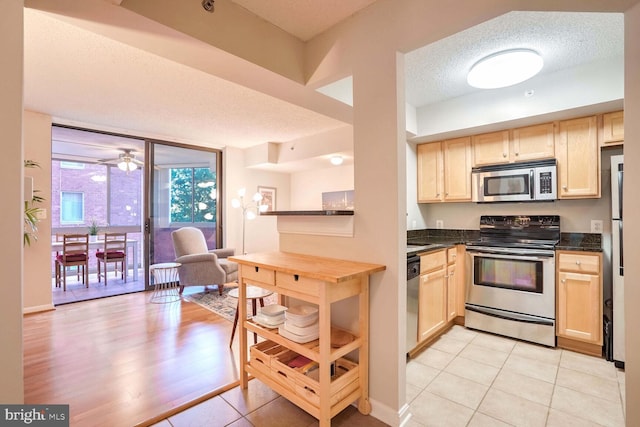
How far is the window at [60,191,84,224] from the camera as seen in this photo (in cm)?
591

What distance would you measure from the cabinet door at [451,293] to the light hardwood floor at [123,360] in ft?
7.00

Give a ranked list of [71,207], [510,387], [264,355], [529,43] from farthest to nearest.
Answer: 1. [71,207]
2. [529,43]
3. [510,387]
4. [264,355]

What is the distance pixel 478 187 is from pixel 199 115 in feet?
11.7

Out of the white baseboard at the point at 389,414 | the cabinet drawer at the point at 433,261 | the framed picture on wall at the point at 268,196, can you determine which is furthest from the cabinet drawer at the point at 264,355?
the framed picture on wall at the point at 268,196

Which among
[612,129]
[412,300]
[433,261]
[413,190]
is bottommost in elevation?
[412,300]

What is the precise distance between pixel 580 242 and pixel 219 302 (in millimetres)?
4242

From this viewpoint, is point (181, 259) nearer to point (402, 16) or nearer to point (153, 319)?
point (153, 319)

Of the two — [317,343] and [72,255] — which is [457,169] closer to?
[317,343]

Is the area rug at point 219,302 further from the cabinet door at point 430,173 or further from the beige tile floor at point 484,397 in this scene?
the cabinet door at point 430,173

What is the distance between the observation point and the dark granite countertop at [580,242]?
Result: 8.21 feet

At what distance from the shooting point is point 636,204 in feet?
4.22

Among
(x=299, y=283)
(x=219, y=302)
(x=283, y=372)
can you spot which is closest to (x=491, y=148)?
(x=299, y=283)

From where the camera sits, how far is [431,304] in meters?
2.69

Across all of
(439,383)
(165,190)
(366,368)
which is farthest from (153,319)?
(439,383)
